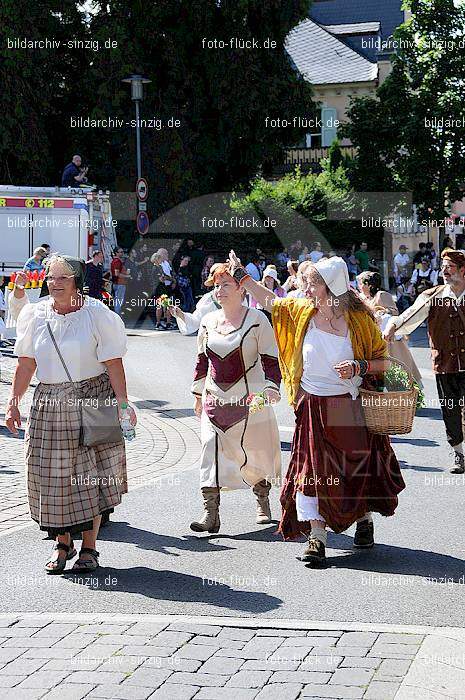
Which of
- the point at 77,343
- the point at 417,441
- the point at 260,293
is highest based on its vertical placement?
the point at 260,293

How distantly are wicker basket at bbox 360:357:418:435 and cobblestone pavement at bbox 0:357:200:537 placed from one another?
2606 mm

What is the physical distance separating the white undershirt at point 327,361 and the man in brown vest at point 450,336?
10.2 feet

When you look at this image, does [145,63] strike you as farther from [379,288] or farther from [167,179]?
[379,288]

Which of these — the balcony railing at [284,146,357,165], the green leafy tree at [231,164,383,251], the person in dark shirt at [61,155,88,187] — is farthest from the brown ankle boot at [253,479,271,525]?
the balcony railing at [284,146,357,165]

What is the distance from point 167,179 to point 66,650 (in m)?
30.8

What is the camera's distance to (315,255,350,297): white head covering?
7281 millimetres

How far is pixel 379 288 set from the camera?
11.9 meters

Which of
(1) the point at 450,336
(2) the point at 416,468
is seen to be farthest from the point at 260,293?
(2) the point at 416,468

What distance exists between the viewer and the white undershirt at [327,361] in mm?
7387

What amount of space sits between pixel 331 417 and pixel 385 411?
32cm

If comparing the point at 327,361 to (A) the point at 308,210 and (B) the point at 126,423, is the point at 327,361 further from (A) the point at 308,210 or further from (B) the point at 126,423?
(A) the point at 308,210

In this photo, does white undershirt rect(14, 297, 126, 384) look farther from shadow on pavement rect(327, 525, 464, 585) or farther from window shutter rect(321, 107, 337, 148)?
window shutter rect(321, 107, 337, 148)

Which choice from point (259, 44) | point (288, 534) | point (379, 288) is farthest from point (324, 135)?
point (288, 534)

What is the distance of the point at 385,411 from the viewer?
7.34 meters
